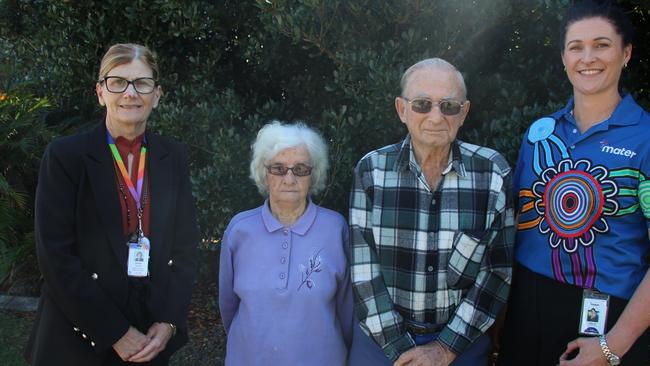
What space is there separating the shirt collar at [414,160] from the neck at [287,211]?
0.62 meters

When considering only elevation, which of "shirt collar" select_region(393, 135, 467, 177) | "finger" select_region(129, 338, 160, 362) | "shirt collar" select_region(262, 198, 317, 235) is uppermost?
"shirt collar" select_region(393, 135, 467, 177)

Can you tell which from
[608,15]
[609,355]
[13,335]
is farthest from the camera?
[13,335]

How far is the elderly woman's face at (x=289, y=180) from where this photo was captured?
3.12m

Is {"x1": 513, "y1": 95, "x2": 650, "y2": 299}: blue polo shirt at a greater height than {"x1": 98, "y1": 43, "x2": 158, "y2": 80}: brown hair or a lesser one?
lesser

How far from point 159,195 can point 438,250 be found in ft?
4.71

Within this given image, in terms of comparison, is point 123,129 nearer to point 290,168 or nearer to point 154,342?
point 290,168

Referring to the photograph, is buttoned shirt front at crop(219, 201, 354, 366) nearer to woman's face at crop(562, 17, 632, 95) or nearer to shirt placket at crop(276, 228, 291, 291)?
shirt placket at crop(276, 228, 291, 291)

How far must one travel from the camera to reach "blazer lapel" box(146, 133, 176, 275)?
115 inches

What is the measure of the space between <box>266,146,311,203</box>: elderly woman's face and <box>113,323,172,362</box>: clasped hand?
0.90 meters

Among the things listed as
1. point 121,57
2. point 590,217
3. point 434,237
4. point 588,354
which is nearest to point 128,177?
point 121,57

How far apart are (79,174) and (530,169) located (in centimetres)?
219

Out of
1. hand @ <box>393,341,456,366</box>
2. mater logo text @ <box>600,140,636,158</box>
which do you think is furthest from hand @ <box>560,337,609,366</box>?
mater logo text @ <box>600,140,636,158</box>

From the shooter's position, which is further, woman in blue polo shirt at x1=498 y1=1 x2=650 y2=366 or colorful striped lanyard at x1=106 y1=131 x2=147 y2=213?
colorful striped lanyard at x1=106 y1=131 x2=147 y2=213

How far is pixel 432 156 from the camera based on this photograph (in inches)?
112
